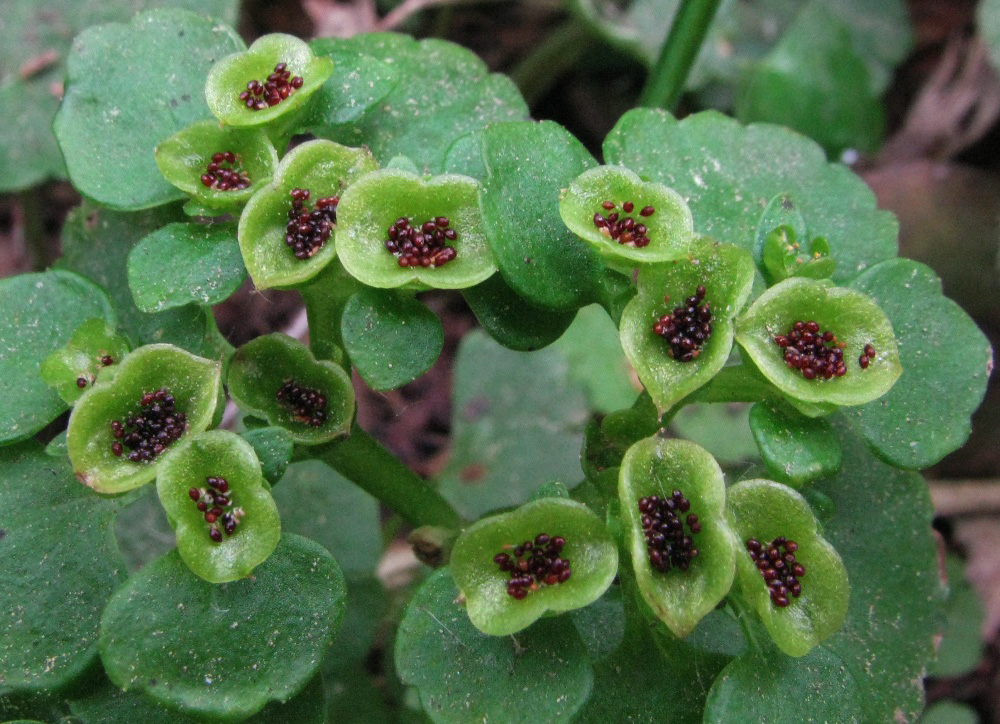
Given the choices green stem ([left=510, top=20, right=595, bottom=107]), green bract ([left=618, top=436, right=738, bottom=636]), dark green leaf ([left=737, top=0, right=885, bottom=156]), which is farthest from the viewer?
green stem ([left=510, top=20, right=595, bottom=107])

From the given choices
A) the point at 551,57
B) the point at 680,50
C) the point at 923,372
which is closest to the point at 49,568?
the point at 923,372

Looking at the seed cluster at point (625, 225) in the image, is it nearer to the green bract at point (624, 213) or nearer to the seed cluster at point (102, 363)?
the green bract at point (624, 213)

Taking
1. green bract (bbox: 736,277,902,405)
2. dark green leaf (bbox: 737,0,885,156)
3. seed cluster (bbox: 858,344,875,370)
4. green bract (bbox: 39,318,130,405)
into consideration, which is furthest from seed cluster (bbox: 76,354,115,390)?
dark green leaf (bbox: 737,0,885,156)

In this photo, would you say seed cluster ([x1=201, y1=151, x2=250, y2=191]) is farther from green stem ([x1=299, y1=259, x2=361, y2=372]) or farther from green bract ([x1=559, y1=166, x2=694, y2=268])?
green bract ([x1=559, y1=166, x2=694, y2=268])

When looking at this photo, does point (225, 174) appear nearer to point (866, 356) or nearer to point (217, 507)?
point (217, 507)

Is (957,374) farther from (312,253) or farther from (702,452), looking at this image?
(312,253)

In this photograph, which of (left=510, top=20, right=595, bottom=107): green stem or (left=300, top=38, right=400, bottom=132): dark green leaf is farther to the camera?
(left=510, top=20, right=595, bottom=107): green stem

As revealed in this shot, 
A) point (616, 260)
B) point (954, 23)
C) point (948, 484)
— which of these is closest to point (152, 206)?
point (616, 260)
